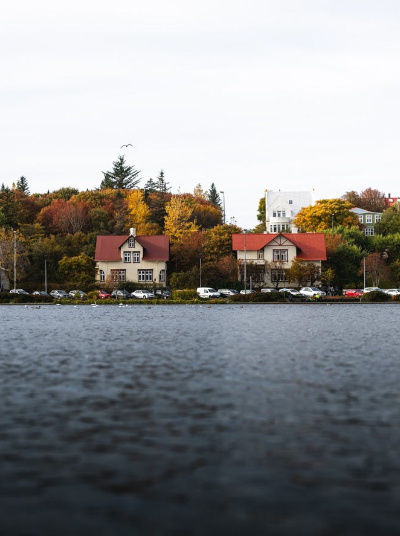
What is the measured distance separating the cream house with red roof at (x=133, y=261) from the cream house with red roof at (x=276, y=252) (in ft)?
40.6

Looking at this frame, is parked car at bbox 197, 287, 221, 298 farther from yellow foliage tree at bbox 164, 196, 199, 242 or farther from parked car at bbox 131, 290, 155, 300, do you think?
yellow foliage tree at bbox 164, 196, 199, 242

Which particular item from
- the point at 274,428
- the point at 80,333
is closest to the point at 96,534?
the point at 274,428

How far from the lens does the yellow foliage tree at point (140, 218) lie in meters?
135

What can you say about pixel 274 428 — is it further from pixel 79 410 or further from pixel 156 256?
pixel 156 256

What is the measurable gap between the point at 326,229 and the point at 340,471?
11610cm

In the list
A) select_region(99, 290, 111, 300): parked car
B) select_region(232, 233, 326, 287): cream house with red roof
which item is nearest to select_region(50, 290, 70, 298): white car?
select_region(99, 290, 111, 300): parked car

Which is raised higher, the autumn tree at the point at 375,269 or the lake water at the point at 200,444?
the autumn tree at the point at 375,269

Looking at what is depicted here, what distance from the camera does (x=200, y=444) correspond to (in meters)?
13.5

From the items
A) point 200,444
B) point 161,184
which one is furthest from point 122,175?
point 200,444

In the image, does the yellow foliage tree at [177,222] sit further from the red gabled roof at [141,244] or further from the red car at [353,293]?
the red car at [353,293]

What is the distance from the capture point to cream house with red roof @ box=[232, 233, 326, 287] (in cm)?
11150

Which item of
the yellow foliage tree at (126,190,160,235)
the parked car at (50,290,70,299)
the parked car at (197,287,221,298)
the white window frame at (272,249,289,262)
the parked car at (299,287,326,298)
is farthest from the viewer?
the yellow foliage tree at (126,190,160,235)

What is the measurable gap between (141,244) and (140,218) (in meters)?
22.6

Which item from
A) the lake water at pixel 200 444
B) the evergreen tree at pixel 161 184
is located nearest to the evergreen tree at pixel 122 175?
the evergreen tree at pixel 161 184
